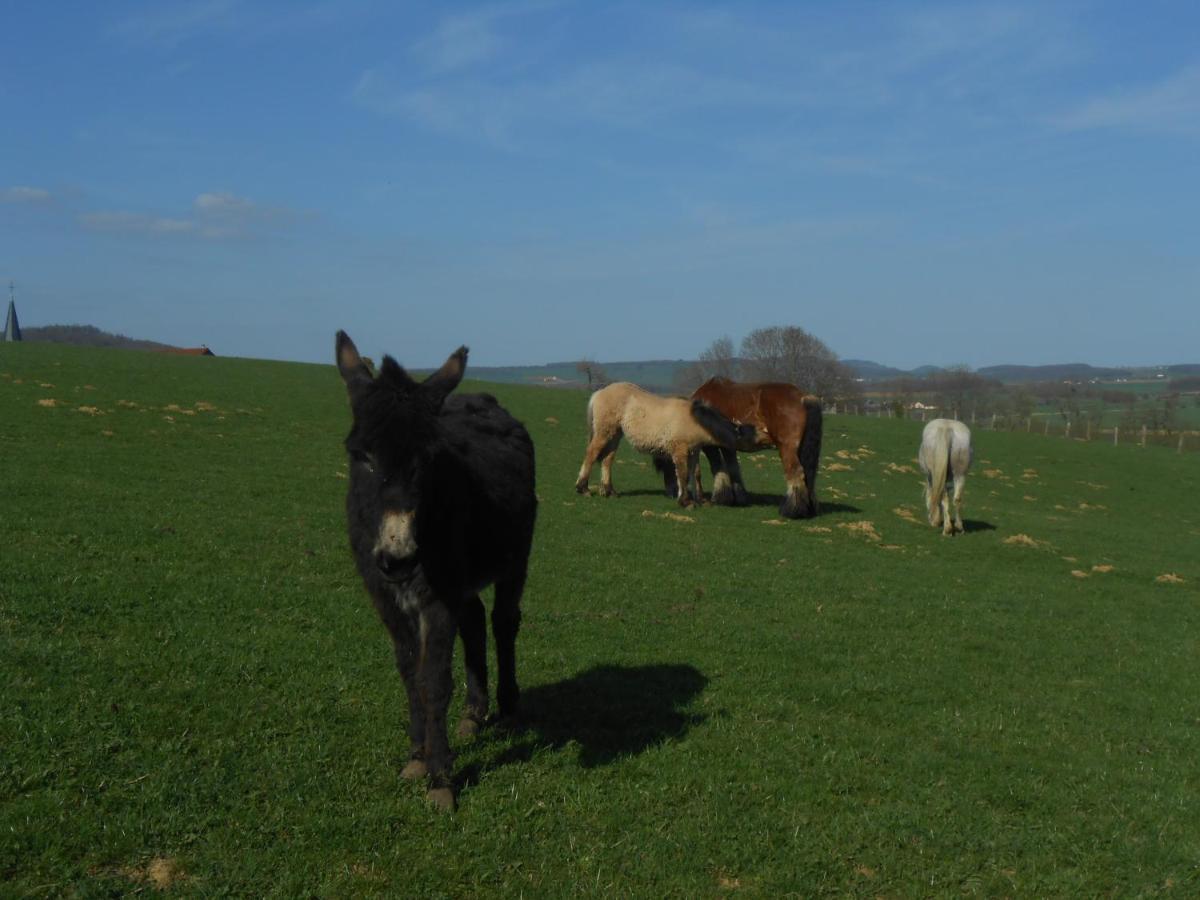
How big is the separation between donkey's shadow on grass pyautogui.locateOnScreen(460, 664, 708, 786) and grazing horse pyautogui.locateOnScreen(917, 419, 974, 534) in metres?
12.9

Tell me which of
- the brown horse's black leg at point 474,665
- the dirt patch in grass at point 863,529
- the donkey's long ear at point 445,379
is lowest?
the dirt patch in grass at point 863,529

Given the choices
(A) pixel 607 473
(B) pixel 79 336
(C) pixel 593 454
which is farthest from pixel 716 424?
(B) pixel 79 336

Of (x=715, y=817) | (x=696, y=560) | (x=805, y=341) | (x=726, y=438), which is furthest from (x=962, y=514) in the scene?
Answer: (x=805, y=341)

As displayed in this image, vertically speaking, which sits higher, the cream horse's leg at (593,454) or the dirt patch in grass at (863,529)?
the cream horse's leg at (593,454)

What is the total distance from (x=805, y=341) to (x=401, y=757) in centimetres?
8112

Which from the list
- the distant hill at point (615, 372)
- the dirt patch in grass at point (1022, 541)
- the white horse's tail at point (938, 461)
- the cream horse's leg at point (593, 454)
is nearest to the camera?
the dirt patch in grass at point (1022, 541)

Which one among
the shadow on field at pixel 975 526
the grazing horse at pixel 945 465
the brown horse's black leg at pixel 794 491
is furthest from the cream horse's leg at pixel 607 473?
the shadow on field at pixel 975 526

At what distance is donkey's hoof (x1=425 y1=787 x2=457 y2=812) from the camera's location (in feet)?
17.9

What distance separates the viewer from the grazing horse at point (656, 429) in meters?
20.1

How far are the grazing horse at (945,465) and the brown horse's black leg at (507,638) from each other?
1459 centimetres

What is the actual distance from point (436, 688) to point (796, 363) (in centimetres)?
7916

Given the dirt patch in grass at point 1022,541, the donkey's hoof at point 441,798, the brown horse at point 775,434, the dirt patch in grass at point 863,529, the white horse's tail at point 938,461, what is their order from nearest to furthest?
1. the donkey's hoof at point 441,798
2. the dirt patch in grass at point 863,529
3. the dirt patch in grass at point 1022,541
4. the brown horse at point 775,434
5. the white horse's tail at point 938,461

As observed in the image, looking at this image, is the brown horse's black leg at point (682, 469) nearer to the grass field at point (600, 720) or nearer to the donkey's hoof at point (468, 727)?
the grass field at point (600, 720)

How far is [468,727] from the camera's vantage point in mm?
6668
